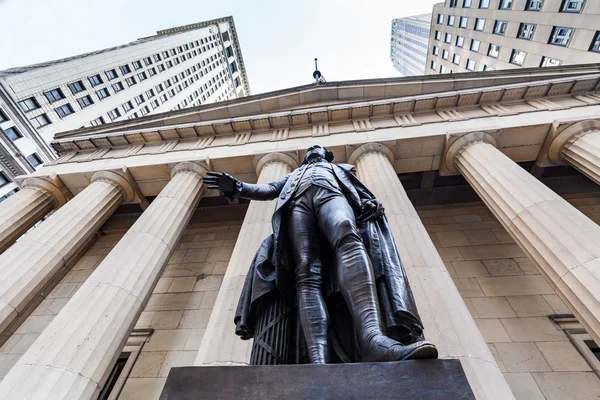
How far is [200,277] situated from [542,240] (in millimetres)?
9613

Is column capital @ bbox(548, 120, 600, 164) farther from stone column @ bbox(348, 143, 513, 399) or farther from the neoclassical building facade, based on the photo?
stone column @ bbox(348, 143, 513, 399)

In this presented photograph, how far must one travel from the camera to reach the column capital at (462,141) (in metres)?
9.32

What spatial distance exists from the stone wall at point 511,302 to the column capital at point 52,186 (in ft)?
45.9

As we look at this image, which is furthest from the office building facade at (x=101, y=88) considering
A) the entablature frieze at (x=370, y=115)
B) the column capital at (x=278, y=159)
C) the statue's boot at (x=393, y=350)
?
the statue's boot at (x=393, y=350)

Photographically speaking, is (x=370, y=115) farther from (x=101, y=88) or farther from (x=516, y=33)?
(x=101, y=88)

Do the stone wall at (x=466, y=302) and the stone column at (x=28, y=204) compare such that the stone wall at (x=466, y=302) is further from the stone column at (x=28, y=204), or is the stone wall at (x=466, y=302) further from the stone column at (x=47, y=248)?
the stone column at (x=47, y=248)

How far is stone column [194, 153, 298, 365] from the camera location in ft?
15.2

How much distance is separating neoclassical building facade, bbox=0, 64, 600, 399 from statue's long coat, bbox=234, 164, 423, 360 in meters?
1.94

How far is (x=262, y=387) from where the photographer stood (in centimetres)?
188

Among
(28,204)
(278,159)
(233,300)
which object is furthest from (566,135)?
(28,204)

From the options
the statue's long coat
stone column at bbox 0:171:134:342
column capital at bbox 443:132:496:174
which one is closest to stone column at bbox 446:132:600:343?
column capital at bbox 443:132:496:174

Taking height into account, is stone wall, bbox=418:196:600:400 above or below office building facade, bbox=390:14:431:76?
below

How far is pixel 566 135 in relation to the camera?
8844mm

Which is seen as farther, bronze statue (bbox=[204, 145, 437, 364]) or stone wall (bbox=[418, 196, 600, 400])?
stone wall (bbox=[418, 196, 600, 400])
